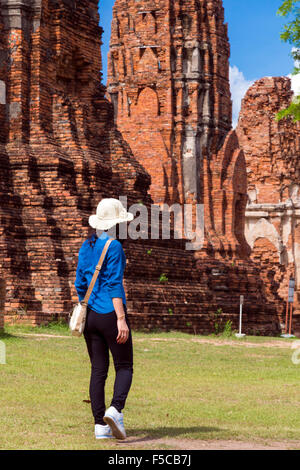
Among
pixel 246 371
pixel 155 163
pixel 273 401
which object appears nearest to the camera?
pixel 273 401

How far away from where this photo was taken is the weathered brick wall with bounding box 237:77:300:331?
130 ft

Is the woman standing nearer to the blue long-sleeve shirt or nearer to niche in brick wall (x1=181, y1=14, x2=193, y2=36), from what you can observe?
the blue long-sleeve shirt

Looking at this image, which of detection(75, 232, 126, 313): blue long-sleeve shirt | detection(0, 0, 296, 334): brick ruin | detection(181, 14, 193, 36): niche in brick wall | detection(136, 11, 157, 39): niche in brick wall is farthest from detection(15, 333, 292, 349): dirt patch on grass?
detection(181, 14, 193, 36): niche in brick wall

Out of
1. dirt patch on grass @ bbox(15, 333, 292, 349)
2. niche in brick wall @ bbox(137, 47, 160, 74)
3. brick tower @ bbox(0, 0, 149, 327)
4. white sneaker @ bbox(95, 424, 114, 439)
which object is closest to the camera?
white sneaker @ bbox(95, 424, 114, 439)

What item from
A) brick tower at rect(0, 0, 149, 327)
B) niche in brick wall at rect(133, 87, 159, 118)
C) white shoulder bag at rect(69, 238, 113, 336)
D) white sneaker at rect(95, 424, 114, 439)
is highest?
niche in brick wall at rect(133, 87, 159, 118)

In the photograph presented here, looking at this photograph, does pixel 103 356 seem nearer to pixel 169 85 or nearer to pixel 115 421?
pixel 115 421

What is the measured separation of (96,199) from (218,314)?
3.69m

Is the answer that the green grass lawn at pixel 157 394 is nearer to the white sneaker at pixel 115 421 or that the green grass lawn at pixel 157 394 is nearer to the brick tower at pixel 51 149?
the white sneaker at pixel 115 421

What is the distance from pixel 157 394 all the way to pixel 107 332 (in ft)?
8.71

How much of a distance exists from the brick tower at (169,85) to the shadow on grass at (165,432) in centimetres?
2487

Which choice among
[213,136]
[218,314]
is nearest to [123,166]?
[218,314]

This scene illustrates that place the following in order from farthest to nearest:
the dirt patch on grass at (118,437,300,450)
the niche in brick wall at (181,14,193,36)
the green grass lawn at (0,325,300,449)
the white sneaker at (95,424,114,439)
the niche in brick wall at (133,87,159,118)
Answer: the niche in brick wall at (181,14,193,36) → the niche in brick wall at (133,87,159,118) → the green grass lawn at (0,325,300,449) → the white sneaker at (95,424,114,439) → the dirt patch on grass at (118,437,300,450)

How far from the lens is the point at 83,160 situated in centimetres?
1875

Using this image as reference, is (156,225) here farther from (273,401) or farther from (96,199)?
(273,401)
